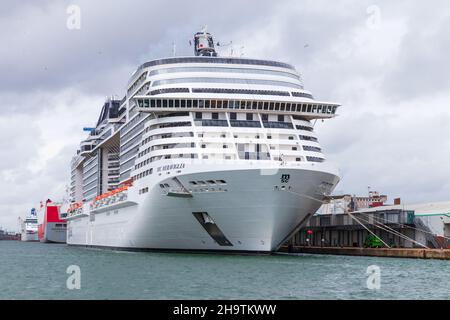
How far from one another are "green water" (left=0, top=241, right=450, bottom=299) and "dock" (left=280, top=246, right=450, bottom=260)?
1113 cm

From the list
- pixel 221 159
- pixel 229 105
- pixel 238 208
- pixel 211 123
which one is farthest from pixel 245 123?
pixel 238 208

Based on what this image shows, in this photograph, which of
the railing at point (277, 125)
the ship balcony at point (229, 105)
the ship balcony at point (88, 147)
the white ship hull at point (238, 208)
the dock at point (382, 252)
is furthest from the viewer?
the ship balcony at point (88, 147)

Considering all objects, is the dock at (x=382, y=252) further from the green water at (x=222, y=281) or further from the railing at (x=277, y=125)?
the railing at (x=277, y=125)

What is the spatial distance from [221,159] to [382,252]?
845 inches

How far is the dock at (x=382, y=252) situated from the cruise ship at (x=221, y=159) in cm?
1181

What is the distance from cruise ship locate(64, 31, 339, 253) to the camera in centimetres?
4872

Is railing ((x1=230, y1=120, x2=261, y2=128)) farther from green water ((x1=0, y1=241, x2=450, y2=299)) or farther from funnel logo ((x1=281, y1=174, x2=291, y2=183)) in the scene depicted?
green water ((x1=0, y1=241, x2=450, y2=299))

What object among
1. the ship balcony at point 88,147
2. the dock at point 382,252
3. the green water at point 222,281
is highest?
the ship balcony at point 88,147

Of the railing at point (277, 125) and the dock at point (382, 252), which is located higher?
the railing at point (277, 125)

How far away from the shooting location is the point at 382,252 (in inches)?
2569

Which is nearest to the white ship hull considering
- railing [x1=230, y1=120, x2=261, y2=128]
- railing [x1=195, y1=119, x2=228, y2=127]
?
railing [x1=195, y1=119, x2=228, y2=127]

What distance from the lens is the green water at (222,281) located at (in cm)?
3023

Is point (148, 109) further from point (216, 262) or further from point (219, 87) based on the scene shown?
point (216, 262)

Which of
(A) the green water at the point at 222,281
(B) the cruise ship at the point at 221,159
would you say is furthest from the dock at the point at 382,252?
(B) the cruise ship at the point at 221,159
